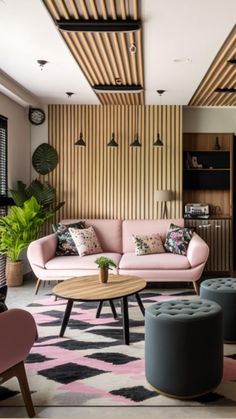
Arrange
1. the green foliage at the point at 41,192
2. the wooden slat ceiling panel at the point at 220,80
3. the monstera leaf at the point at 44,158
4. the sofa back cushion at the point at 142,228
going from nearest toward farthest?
the wooden slat ceiling panel at the point at 220,80 < the green foliage at the point at 41,192 < the sofa back cushion at the point at 142,228 < the monstera leaf at the point at 44,158

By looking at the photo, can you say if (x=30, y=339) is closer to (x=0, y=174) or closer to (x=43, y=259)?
(x=43, y=259)

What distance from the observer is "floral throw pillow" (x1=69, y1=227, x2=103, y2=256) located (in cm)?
502

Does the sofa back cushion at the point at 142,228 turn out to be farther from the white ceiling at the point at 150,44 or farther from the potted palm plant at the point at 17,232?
the white ceiling at the point at 150,44

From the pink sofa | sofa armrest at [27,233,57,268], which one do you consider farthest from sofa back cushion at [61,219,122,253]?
sofa armrest at [27,233,57,268]

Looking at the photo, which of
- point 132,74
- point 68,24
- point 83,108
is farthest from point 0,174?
point 68,24

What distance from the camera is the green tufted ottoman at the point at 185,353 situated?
2258mm

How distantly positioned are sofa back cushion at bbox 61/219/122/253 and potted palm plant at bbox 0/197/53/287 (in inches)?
24.5

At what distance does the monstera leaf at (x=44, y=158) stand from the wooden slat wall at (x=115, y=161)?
4.1 inches

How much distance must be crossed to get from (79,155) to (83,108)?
0.76 metres

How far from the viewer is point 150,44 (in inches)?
135

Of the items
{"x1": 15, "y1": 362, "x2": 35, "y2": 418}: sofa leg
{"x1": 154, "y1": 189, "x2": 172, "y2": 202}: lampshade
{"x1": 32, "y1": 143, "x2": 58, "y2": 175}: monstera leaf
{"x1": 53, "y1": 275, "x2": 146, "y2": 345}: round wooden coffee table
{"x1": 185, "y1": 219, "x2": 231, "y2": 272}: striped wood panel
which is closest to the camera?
{"x1": 15, "y1": 362, "x2": 35, "y2": 418}: sofa leg

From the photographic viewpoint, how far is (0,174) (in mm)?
5023

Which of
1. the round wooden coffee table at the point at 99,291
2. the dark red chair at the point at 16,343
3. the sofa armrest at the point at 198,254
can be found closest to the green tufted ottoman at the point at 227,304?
the round wooden coffee table at the point at 99,291

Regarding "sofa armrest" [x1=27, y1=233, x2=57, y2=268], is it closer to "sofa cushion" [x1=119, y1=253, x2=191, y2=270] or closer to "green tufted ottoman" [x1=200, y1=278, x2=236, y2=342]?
"sofa cushion" [x1=119, y1=253, x2=191, y2=270]
